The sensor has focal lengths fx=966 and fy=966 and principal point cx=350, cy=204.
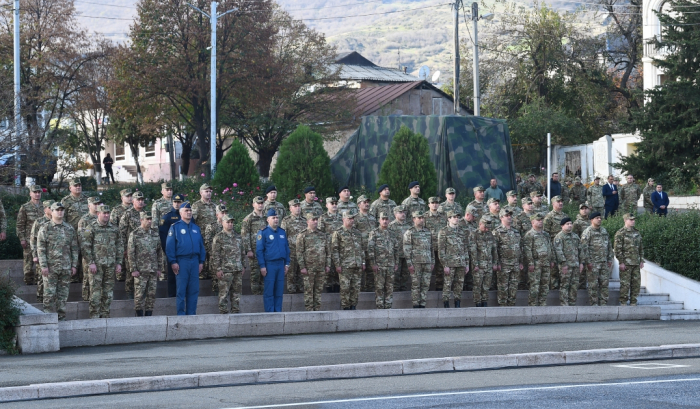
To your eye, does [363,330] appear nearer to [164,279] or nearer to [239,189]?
[164,279]

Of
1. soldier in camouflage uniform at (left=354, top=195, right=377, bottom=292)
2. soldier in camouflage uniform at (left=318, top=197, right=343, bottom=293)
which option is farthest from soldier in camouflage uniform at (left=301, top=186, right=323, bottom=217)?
soldier in camouflage uniform at (left=354, top=195, right=377, bottom=292)

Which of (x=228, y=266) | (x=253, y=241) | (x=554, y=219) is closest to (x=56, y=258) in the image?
(x=228, y=266)

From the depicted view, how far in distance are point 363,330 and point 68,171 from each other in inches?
562

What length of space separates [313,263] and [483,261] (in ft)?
11.0

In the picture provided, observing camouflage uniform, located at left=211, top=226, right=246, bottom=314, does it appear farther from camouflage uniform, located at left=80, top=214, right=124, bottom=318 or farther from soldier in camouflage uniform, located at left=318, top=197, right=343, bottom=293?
soldier in camouflage uniform, located at left=318, top=197, right=343, bottom=293

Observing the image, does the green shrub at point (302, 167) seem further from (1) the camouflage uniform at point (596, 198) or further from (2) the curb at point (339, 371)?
(2) the curb at point (339, 371)

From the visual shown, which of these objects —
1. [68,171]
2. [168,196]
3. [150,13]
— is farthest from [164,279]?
[150,13]

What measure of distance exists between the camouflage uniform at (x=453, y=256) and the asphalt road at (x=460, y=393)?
590 centimetres

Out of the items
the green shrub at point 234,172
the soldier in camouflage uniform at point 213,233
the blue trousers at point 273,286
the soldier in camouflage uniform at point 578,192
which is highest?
the green shrub at point 234,172

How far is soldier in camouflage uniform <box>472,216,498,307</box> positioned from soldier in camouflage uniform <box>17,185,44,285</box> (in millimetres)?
7634

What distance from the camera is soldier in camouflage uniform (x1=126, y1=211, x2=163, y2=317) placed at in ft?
48.8

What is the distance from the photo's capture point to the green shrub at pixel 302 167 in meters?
24.0

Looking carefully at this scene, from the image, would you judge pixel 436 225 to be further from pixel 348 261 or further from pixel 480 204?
pixel 348 261

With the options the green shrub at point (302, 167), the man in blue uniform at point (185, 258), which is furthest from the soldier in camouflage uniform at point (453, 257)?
the green shrub at point (302, 167)
